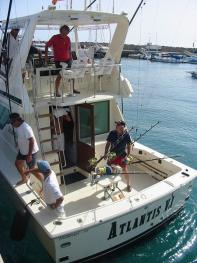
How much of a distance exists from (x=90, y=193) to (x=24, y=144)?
1.82 m

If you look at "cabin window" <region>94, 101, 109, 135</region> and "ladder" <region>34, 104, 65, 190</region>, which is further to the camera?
"cabin window" <region>94, 101, 109, 135</region>

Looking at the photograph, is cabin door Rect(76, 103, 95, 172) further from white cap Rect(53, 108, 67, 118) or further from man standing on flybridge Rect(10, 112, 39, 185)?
man standing on flybridge Rect(10, 112, 39, 185)

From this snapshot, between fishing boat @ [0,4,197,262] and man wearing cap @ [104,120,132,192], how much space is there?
27 centimetres

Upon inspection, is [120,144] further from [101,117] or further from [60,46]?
[60,46]

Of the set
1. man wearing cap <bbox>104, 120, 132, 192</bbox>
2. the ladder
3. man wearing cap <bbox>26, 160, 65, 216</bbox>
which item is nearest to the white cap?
the ladder

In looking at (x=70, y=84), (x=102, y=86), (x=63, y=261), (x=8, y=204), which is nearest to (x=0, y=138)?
(x=8, y=204)

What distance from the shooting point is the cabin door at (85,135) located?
22.0 ft

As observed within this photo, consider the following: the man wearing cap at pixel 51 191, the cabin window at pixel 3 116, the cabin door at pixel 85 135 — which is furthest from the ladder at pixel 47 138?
the cabin window at pixel 3 116

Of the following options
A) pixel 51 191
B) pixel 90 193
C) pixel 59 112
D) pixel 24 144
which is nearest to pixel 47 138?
pixel 59 112

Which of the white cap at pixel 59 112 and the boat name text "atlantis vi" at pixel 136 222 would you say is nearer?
the boat name text "atlantis vi" at pixel 136 222

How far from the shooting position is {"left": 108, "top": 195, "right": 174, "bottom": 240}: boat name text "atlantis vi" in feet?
18.0

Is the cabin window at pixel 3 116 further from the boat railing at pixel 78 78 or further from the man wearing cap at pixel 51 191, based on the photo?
the man wearing cap at pixel 51 191

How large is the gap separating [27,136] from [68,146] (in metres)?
1.78

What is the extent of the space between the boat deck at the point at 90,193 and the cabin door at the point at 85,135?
1.48ft
